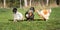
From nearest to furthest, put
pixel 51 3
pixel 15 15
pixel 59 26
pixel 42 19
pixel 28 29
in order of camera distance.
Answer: pixel 28 29
pixel 59 26
pixel 15 15
pixel 42 19
pixel 51 3

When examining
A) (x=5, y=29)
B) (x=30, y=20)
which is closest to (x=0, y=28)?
(x=5, y=29)

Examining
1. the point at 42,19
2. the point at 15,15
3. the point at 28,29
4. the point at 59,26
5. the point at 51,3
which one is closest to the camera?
the point at 28,29

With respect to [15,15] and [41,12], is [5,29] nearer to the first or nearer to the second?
[15,15]

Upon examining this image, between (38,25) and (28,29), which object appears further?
(38,25)

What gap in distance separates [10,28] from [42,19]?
2.13 m

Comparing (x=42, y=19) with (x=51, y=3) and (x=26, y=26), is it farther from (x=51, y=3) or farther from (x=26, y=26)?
(x=51, y=3)

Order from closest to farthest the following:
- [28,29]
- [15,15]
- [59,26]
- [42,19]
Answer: [28,29] < [59,26] < [15,15] < [42,19]

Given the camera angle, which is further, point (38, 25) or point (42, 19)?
point (42, 19)

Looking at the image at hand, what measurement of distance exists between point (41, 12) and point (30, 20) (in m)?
0.55

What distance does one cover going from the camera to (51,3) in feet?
52.3

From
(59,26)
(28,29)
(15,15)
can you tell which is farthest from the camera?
(15,15)

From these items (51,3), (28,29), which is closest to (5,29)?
(28,29)

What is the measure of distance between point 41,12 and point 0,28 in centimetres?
210

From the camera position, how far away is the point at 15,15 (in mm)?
8273
